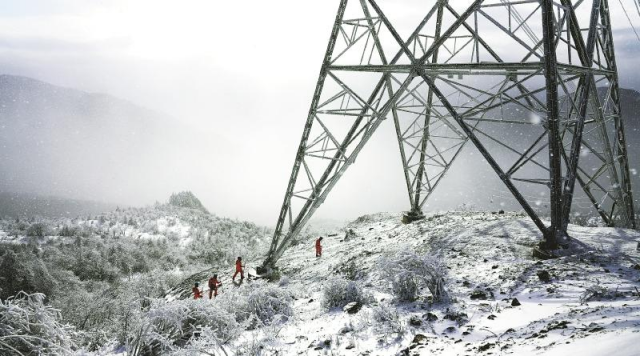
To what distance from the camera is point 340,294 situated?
4.48 metres

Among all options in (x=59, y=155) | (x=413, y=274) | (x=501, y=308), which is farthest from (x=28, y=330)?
(x=59, y=155)

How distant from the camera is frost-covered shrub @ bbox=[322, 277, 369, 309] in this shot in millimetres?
4410

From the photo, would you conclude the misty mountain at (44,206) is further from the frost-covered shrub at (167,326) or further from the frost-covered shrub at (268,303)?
the frost-covered shrub at (167,326)

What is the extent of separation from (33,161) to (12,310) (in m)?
166

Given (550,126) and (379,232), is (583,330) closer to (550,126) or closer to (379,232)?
(550,126)

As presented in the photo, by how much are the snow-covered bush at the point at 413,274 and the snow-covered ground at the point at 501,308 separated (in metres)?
0.16

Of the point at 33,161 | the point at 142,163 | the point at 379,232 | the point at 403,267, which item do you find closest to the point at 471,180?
the point at 379,232

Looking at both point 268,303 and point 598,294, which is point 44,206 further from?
point 598,294

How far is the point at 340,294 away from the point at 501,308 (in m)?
2.00

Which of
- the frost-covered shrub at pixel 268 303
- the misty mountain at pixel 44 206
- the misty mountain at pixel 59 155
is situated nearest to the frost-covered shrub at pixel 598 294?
the frost-covered shrub at pixel 268 303

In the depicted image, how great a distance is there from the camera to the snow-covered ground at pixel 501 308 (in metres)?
2.47

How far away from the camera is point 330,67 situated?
6.99 meters

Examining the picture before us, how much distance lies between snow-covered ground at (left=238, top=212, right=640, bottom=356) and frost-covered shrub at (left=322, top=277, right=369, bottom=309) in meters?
0.17

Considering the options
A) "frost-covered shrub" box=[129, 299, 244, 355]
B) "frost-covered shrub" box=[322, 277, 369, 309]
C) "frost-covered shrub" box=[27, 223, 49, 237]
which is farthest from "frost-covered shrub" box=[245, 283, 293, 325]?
"frost-covered shrub" box=[27, 223, 49, 237]
